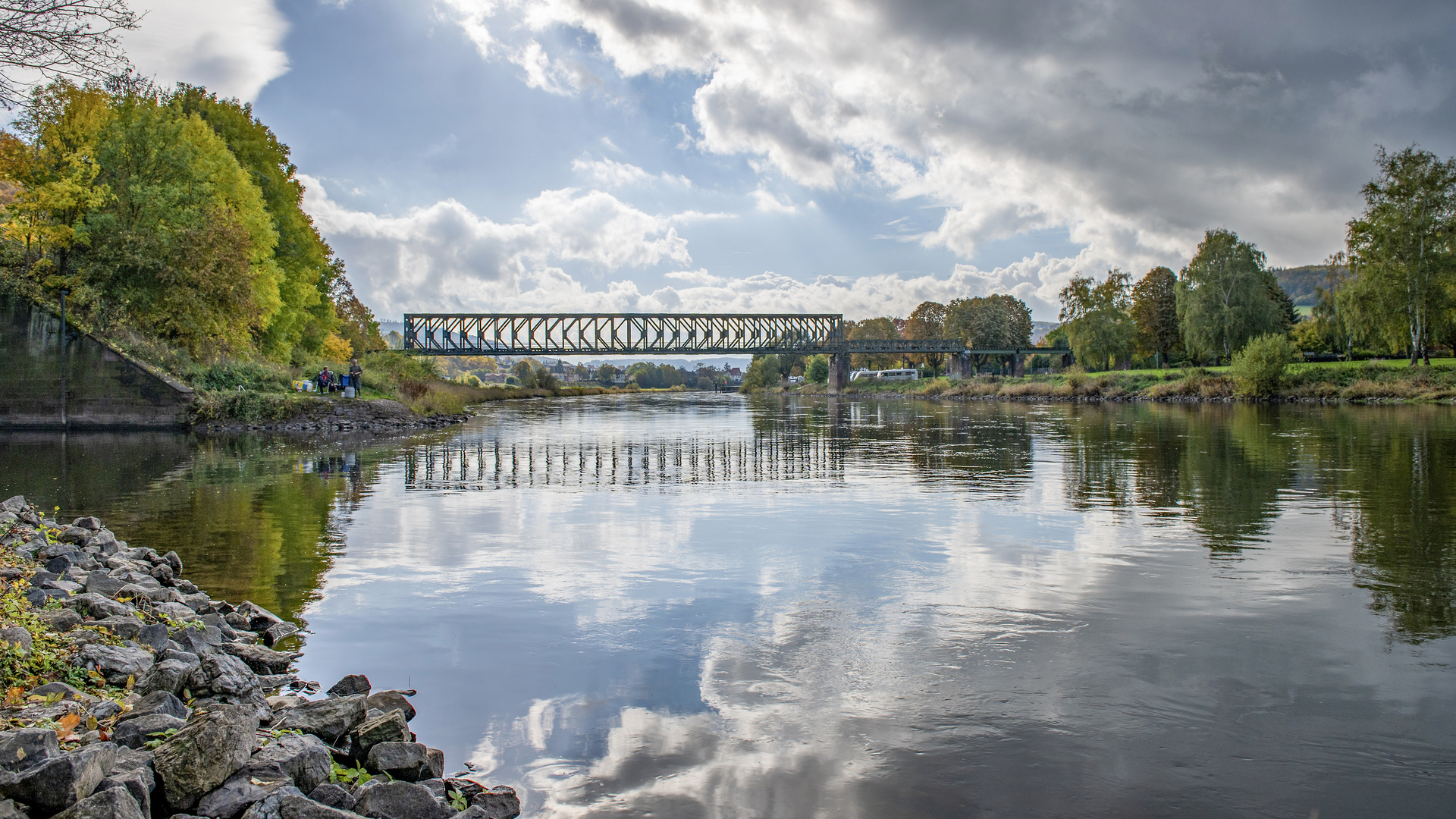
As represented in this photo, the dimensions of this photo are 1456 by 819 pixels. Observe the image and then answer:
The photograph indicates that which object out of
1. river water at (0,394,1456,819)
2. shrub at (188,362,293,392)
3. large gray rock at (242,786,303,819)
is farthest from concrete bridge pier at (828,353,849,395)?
large gray rock at (242,786,303,819)

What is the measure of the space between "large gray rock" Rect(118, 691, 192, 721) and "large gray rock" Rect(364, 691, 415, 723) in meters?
1.01

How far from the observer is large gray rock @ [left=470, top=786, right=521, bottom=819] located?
449cm

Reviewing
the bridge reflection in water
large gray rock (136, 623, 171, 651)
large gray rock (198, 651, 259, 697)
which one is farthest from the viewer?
the bridge reflection in water

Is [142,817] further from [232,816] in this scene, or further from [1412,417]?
[1412,417]

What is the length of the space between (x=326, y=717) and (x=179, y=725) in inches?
30.0

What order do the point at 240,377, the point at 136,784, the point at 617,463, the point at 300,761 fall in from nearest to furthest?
the point at 136,784 < the point at 300,761 < the point at 617,463 < the point at 240,377

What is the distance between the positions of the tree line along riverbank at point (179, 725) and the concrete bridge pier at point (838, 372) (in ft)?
419

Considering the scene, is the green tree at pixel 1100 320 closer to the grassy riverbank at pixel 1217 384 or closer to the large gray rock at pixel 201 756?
the grassy riverbank at pixel 1217 384

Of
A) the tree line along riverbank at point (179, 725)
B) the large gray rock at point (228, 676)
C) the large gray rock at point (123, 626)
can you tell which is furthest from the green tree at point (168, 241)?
the large gray rock at point (228, 676)

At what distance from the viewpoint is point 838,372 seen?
13600cm

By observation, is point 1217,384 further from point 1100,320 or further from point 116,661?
point 116,661

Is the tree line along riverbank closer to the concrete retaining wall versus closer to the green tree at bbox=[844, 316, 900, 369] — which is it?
the concrete retaining wall

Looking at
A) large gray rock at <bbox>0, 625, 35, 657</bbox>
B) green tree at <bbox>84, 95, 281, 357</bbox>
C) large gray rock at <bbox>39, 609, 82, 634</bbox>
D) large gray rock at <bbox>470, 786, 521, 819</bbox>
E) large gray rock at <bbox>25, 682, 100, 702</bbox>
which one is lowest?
large gray rock at <bbox>470, 786, 521, 819</bbox>

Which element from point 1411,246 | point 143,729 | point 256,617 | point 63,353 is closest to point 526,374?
point 63,353
